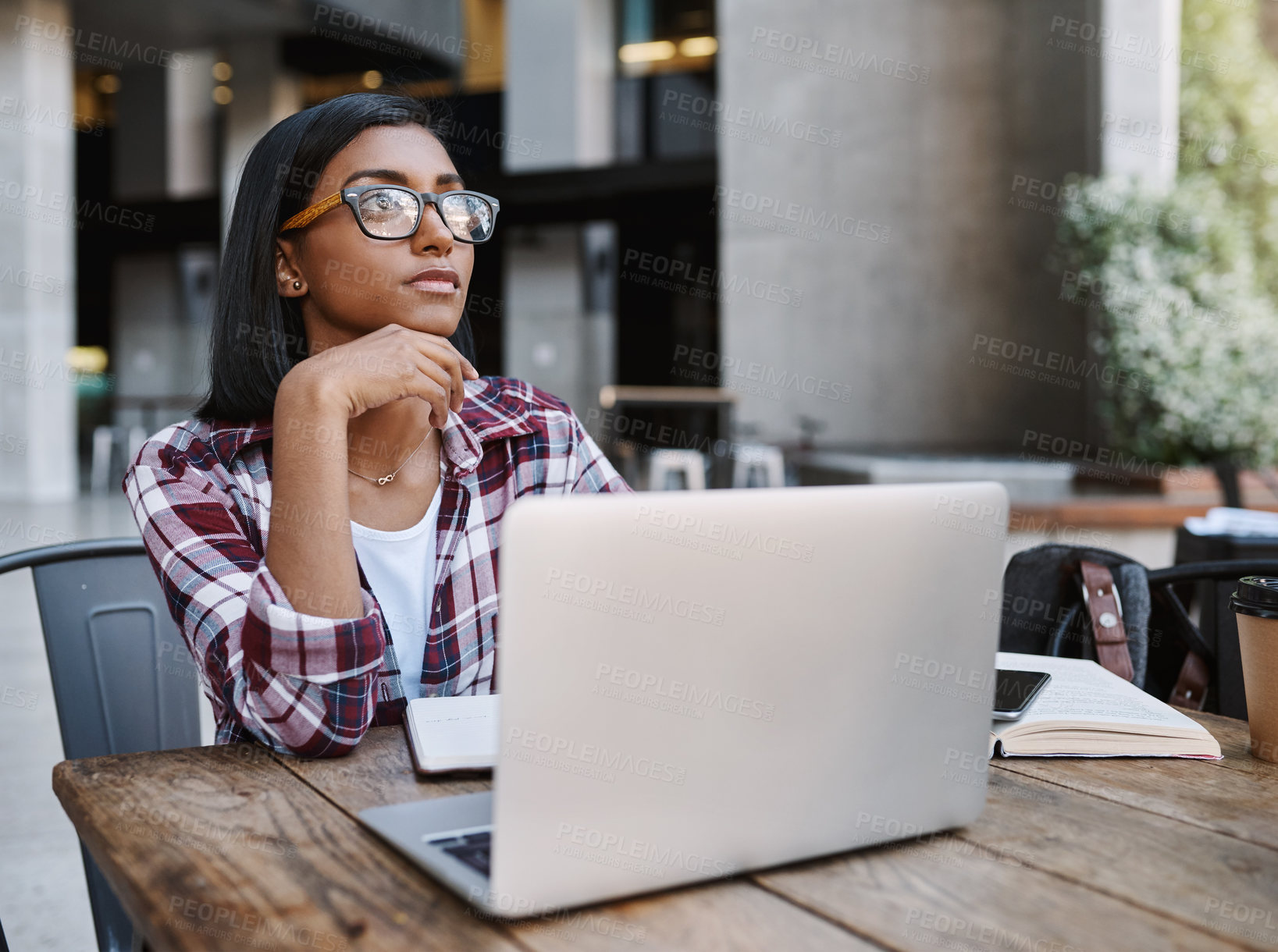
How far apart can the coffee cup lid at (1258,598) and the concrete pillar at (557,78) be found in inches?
438

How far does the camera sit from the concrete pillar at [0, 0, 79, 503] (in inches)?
348

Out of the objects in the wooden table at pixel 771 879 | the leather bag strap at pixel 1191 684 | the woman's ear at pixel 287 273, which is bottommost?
the leather bag strap at pixel 1191 684

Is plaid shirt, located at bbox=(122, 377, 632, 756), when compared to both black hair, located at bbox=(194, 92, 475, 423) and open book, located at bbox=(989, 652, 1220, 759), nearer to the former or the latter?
black hair, located at bbox=(194, 92, 475, 423)

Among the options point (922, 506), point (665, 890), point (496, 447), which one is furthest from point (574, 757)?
point (496, 447)

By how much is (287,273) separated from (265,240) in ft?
0.16

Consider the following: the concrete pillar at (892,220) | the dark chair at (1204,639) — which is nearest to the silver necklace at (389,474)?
the dark chair at (1204,639)

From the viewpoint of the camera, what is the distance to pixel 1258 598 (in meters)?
0.90

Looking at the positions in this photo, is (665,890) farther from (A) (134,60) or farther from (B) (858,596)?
(A) (134,60)

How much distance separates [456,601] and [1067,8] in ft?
30.7

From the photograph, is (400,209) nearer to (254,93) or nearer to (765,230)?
(765,230)

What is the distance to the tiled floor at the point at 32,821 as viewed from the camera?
1.96m

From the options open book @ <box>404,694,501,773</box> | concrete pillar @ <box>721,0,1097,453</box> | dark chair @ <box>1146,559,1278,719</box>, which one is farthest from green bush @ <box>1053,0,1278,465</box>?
open book @ <box>404,694,501,773</box>

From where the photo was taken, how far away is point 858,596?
2.16 feet

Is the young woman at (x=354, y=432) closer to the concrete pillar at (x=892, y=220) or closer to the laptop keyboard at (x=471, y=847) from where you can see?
the laptop keyboard at (x=471, y=847)
